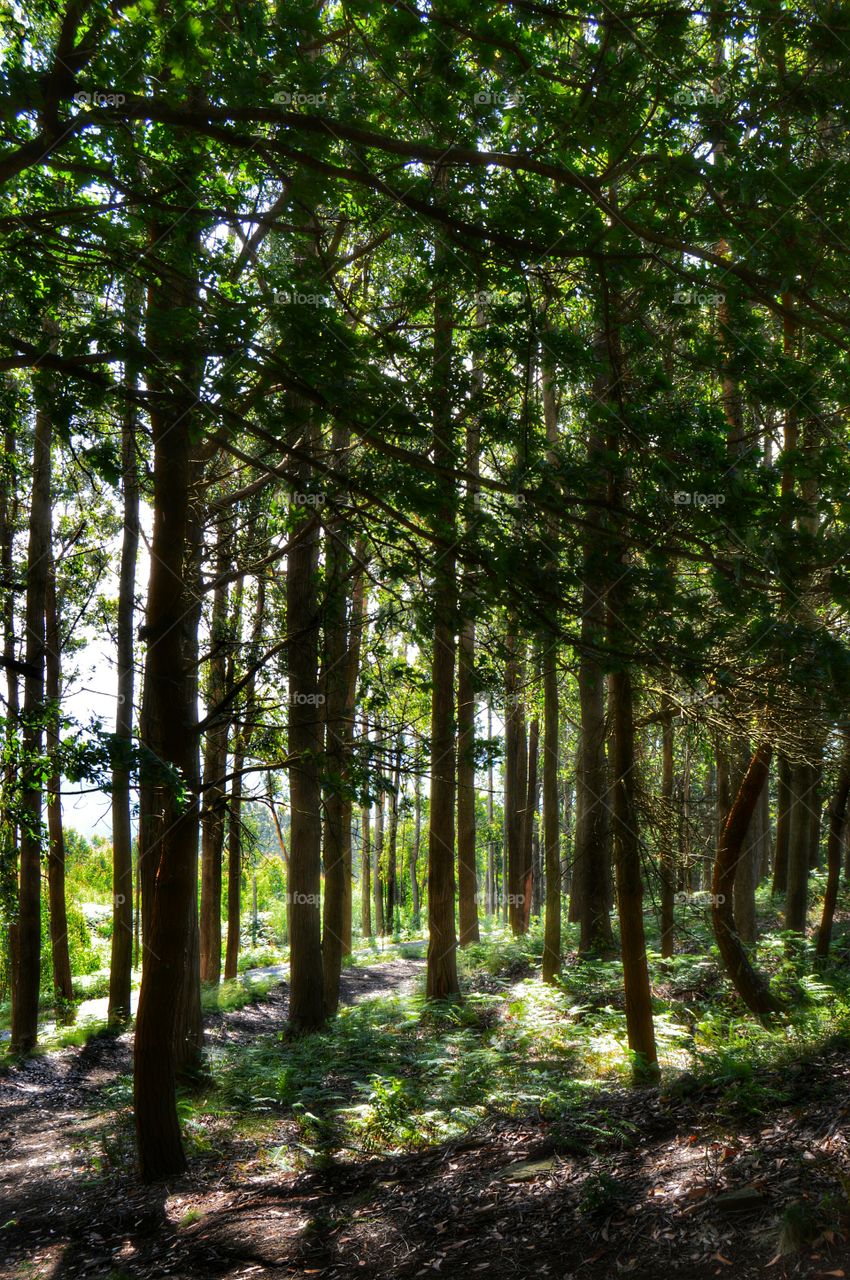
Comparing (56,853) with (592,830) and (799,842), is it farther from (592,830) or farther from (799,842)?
(799,842)

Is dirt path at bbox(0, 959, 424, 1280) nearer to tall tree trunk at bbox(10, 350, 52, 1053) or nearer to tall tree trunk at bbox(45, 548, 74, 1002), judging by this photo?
tall tree trunk at bbox(10, 350, 52, 1053)

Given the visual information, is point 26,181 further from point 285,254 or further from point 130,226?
point 285,254

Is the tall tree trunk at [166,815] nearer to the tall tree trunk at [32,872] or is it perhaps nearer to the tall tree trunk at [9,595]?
the tall tree trunk at [9,595]

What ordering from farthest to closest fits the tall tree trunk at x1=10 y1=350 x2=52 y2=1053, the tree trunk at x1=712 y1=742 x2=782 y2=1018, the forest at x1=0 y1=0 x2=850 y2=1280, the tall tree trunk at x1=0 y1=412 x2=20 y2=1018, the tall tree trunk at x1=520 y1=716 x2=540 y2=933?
the tall tree trunk at x1=520 y1=716 x2=540 y2=933 < the tall tree trunk at x1=10 y1=350 x2=52 y2=1053 < the tall tree trunk at x1=0 y1=412 x2=20 y2=1018 < the tree trunk at x1=712 y1=742 x2=782 y2=1018 < the forest at x1=0 y1=0 x2=850 y2=1280

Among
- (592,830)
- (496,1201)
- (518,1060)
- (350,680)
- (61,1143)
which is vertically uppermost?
(350,680)

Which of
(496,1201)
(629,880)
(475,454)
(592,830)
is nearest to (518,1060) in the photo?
(629,880)

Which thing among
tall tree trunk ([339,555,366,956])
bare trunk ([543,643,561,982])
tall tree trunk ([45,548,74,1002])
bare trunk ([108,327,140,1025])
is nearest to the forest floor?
tall tree trunk ([339,555,366,956])

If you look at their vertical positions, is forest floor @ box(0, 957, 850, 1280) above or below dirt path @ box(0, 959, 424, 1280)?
above

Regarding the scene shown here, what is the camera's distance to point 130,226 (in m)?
5.85

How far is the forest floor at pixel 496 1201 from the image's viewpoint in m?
4.23

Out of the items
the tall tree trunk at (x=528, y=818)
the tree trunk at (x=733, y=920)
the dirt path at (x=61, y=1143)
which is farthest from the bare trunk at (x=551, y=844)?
the tall tree trunk at (x=528, y=818)

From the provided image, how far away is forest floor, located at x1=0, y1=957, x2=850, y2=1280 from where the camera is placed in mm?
4234

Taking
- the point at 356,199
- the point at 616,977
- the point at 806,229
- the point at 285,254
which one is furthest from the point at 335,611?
the point at 616,977

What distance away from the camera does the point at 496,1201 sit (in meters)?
5.32
